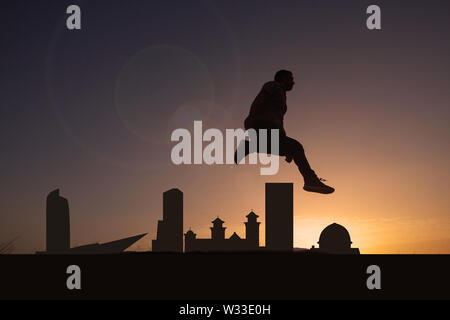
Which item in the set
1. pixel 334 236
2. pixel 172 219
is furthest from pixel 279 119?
pixel 334 236

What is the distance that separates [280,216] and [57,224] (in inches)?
500

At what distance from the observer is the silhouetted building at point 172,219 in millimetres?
29016

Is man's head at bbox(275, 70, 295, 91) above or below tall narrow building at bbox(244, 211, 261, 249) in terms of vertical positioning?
above

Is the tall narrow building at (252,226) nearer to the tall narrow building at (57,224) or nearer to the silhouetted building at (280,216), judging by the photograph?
the silhouetted building at (280,216)

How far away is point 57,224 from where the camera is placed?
29.6m

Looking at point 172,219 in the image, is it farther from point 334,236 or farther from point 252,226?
point 334,236

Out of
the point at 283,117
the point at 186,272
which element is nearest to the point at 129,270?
the point at 186,272

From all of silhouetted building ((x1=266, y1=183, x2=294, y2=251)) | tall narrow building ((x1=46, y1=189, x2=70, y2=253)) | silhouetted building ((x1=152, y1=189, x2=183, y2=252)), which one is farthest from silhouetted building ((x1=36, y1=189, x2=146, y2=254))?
silhouetted building ((x1=266, y1=183, x2=294, y2=251))

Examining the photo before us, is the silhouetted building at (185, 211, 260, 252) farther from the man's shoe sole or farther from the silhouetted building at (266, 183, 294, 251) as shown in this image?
the man's shoe sole

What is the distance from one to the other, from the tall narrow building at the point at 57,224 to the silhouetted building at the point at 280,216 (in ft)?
37.8

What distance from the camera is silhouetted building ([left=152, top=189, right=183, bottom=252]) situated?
29.0m

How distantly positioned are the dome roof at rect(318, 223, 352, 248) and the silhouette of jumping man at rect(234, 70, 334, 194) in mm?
30543
